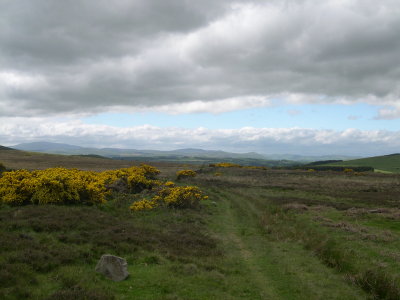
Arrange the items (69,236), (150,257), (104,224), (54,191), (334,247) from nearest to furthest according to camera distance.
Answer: (150,257) → (69,236) → (334,247) → (104,224) → (54,191)

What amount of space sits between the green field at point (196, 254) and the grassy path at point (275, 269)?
0.05 meters

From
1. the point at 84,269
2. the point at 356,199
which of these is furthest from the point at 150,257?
the point at 356,199

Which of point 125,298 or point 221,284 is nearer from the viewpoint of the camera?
point 125,298

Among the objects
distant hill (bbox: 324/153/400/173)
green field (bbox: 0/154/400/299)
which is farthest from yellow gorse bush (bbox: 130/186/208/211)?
distant hill (bbox: 324/153/400/173)

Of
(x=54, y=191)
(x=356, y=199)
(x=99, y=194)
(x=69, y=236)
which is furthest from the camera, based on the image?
(x=356, y=199)

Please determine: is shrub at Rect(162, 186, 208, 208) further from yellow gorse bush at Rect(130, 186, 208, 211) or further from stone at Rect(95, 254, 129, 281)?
stone at Rect(95, 254, 129, 281)

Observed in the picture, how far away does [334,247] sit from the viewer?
55.4 feet

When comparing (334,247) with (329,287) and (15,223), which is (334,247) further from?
(15,223)

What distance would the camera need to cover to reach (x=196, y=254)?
15172 mm

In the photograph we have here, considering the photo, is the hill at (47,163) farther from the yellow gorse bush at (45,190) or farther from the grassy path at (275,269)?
the grassy path at (275,269)

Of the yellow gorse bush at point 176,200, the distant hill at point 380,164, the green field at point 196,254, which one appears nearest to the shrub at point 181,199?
the yellow gorse bush at point 176,200

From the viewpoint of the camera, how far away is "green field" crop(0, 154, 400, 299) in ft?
33.9

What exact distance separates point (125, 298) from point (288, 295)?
6.01 meters

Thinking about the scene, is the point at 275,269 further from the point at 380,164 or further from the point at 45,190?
the point at 380,164
